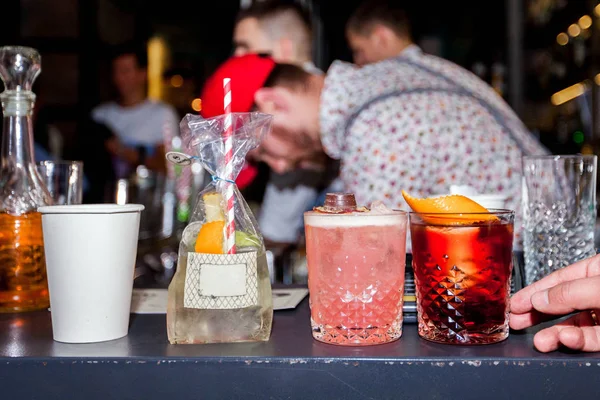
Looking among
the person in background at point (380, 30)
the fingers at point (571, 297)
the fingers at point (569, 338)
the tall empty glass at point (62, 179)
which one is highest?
the person in background at point (380, 30)

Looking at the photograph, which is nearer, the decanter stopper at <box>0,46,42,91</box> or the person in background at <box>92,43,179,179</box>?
the decanter stopper at <box>0,46,42,91</box>

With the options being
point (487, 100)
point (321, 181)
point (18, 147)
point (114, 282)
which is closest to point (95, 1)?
point (321, 181)

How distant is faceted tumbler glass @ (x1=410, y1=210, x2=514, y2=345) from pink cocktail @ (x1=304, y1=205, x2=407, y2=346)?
5cm

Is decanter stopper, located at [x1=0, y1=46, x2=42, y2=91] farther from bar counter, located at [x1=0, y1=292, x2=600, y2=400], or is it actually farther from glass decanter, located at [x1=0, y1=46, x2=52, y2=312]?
bar counter, located at [x1=0, y1=292, x2=600, y2=400]

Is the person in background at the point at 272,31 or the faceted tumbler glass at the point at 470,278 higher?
the person in background at the point at 272,31

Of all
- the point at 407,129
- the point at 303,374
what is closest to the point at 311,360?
the point at 303,374

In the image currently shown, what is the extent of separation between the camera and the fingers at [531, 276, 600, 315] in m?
0.68

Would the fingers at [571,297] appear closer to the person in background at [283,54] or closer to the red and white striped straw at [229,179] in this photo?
the red and white striped straw at [229,179]

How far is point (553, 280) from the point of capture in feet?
2.60

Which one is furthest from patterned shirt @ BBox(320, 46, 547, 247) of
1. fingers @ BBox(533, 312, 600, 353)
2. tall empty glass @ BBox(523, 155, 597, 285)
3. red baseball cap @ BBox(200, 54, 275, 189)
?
fingers @ BBox(533, 312, 600, 353)

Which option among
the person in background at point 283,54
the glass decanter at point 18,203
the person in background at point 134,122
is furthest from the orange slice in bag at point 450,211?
the person in background at point 134,122

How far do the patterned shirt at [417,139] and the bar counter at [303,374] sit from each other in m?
1.14

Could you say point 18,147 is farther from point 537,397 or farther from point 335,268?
point 537,397

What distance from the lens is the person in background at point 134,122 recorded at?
462 centimetres
